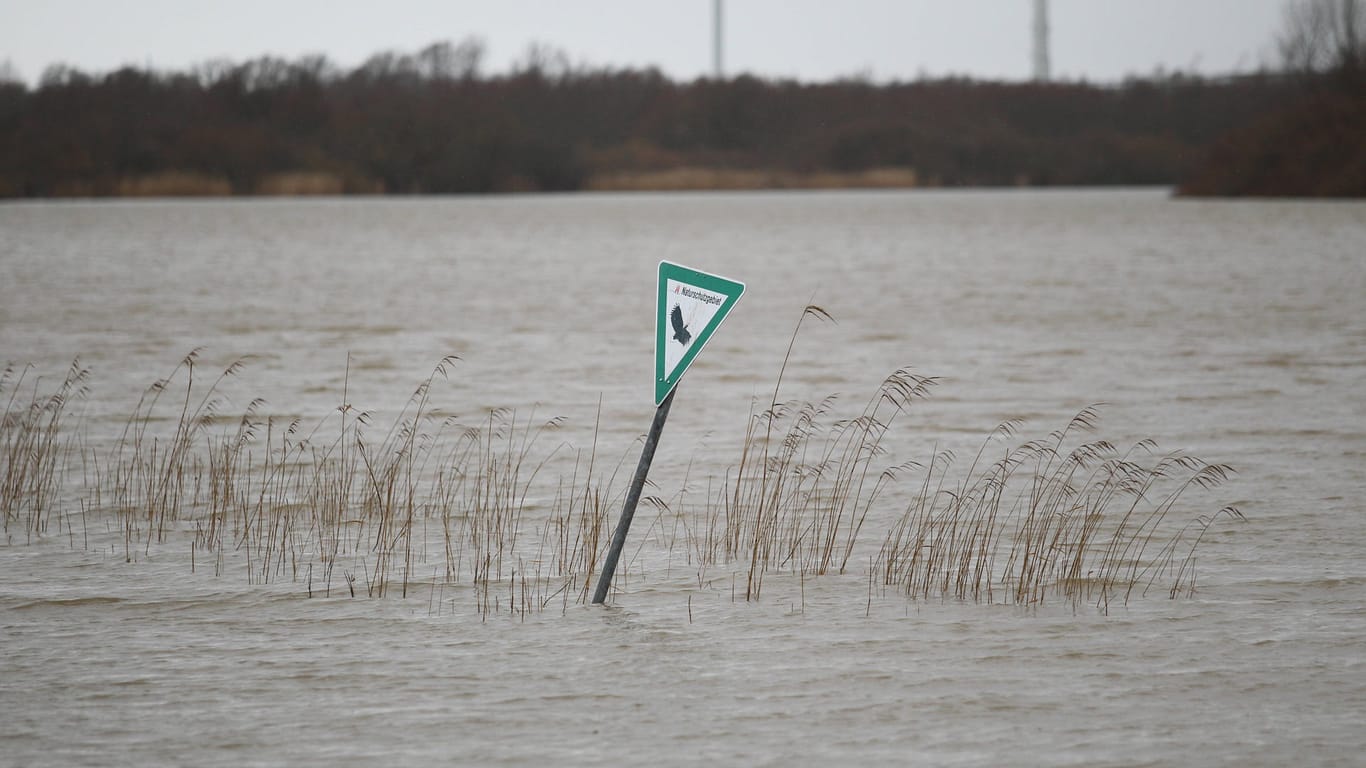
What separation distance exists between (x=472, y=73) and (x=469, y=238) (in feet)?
315

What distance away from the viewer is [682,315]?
766 cm

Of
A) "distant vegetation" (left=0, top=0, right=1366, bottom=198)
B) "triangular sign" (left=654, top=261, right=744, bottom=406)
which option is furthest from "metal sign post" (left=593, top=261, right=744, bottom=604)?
"distant vegetation" (left=0, top=0, right=1366, bottom=198)

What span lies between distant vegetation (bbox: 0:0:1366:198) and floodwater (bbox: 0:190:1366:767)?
62.8 meters

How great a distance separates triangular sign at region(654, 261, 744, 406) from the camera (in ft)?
24.8

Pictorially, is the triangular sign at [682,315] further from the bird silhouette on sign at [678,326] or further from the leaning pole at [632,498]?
the leaning pole at [632,498]

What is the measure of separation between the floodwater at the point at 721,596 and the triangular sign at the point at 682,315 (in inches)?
54.7

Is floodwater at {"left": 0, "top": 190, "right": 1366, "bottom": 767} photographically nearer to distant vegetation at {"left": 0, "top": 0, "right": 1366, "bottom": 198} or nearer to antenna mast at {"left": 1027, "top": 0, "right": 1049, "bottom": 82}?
distant vegetation at {"left": 0, "top": 0, "right": 1366, "bottom": 198}

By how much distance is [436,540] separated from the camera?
34.2 feet

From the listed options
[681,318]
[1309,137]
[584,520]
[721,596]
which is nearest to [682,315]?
[681,318]

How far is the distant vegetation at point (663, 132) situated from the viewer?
302ft

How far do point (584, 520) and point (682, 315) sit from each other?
2.25 meters

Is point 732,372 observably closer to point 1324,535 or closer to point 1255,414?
point 1255,414

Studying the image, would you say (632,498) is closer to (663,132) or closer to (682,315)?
(682,315)

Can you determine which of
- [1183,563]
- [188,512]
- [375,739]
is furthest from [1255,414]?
[375,739]
